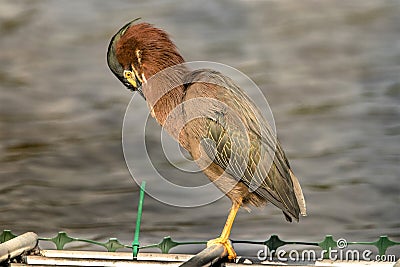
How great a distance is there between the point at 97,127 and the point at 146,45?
879mm

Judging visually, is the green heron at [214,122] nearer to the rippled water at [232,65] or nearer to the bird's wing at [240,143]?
the bird's wing at [240,143]

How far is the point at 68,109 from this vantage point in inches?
94.5

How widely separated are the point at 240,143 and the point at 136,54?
11.5 inches

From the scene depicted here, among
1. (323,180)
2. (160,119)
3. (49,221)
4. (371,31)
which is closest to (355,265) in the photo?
(160,119)

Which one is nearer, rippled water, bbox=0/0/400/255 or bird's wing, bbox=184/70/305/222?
bird's wing, bbox=184/70/305/222

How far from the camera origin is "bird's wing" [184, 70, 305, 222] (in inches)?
60.2

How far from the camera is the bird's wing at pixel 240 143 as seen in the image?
153 centimetres

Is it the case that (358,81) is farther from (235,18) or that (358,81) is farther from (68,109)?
(68,109)

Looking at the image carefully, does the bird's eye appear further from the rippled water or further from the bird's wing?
the rippled water

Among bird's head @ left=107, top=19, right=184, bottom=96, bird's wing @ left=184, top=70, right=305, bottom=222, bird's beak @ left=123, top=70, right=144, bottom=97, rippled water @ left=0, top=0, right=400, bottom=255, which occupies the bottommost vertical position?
bird's wing @ left=184, top=70, right=305, bottom=222

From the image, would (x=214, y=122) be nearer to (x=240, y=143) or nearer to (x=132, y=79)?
(x=240, y=143)

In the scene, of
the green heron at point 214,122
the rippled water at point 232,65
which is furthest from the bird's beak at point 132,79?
the rippled water at point 232,65

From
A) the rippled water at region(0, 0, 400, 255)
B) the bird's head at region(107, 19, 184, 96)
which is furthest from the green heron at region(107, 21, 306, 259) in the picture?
the rippled water at region(0, 0, 400, 255)

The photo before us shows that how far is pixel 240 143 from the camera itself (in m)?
1.54
